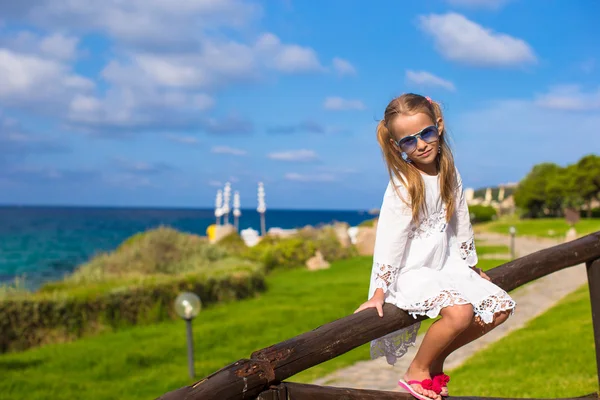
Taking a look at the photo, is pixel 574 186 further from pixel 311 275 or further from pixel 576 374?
pixel 576 374

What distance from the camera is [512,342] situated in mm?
10789

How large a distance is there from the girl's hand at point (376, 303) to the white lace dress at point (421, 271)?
0.12 ft

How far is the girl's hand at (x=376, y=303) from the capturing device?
2.34m

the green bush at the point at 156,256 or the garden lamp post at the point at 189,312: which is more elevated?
the green bush at the point at 156,256

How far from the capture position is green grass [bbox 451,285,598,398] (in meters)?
7.36

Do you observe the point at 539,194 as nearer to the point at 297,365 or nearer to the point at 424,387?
the point at 424,387

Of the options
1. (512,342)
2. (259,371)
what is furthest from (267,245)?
(259,371)

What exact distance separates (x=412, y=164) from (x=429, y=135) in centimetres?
16

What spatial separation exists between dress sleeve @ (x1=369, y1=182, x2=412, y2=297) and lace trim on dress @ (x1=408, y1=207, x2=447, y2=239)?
9 centimetres

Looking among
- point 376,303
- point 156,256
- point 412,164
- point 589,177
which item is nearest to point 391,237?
point 376,303

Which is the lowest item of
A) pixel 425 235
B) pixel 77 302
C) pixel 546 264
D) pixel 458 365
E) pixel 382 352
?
pixel 458 365

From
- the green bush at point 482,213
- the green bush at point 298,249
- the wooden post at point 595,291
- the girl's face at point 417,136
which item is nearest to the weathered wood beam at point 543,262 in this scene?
the wooden post at point 595,291

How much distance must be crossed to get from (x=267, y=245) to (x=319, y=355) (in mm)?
21569

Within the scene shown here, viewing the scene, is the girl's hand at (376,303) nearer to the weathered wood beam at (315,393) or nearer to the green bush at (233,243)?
the weathered wood beam at (315,393)
